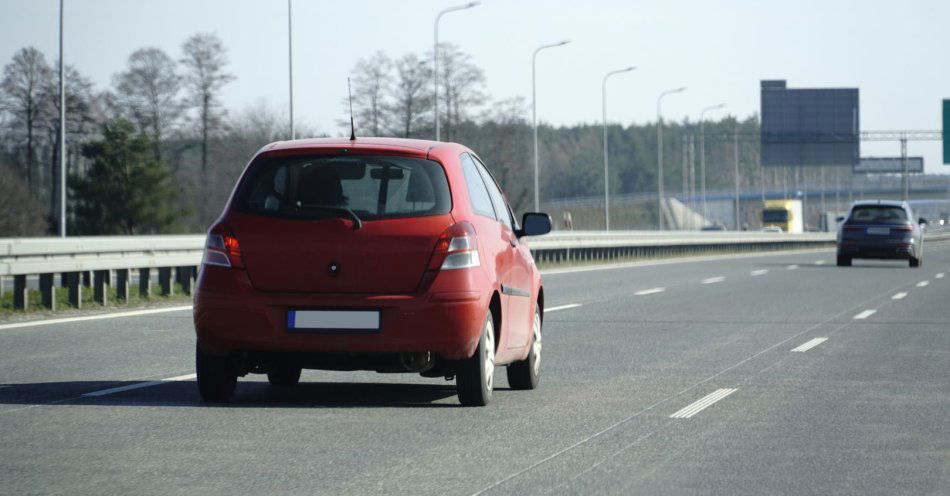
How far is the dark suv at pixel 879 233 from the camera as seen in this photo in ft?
120

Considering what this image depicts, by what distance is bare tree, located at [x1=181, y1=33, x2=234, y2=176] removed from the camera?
82.4 metres

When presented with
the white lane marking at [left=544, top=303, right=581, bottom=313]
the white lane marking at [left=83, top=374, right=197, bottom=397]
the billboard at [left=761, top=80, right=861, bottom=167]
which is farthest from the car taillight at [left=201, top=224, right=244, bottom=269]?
the billboard at [left=761, top=80, right=861, bottom=167]

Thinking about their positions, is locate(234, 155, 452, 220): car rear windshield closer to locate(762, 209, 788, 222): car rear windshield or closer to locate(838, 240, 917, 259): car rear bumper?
locate(838, 240, 917, 259): car rear bumper

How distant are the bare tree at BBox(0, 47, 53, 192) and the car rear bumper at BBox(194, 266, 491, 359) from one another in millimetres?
72615

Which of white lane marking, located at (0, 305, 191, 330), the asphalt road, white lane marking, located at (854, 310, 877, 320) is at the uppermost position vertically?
white lane marking, located at (0, 305, 191, 330)

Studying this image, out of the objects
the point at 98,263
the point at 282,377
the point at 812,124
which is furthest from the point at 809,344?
the point at 812,124

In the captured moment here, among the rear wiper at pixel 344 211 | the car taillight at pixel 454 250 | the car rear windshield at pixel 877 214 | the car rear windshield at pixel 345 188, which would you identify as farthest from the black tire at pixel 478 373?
the car rear windshield at pixel 877 214

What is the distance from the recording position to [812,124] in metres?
81.6

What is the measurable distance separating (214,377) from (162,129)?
2989 inches

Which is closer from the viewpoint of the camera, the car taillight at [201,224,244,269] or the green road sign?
the car taillight at [201,224,244,269]

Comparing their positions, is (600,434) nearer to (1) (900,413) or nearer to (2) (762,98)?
(1) (900,413)

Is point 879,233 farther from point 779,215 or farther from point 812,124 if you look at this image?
point 779,215

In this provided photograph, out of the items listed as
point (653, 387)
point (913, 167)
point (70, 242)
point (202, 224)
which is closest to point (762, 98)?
point (202, 224)

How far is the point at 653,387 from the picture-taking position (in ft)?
32.9
